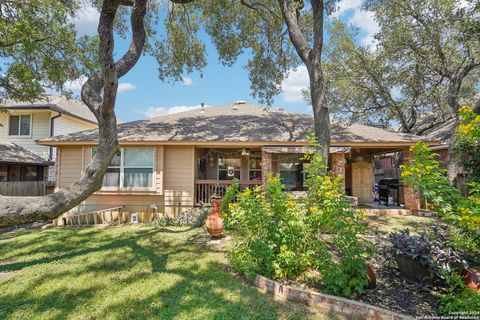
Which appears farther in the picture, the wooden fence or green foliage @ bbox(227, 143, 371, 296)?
the wooden fence

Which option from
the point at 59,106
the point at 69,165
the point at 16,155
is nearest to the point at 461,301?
the point at 69,165

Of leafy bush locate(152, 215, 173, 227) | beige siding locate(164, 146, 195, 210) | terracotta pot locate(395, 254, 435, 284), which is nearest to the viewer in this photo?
terracotta pot locate(395, 254, 435, 284)

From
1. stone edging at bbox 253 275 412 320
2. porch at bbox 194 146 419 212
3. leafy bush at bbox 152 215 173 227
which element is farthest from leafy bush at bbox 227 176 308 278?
porch at bbox 194 146 419 212

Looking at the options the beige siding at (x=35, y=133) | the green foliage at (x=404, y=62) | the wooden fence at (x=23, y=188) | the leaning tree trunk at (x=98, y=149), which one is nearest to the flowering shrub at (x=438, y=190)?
the leaning tree trunk at (x=98, y=149)

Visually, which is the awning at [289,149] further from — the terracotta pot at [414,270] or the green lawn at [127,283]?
the terracotta pot at [414,270]

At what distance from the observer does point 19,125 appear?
14633 millimetres

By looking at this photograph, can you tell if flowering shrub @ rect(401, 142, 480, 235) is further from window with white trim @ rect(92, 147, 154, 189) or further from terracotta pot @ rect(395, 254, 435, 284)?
window with white trim @ rect(92, 147, 154, 189)

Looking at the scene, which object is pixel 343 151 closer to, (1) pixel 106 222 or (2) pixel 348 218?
(2) pixel 348 218

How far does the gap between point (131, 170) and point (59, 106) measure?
11258mm

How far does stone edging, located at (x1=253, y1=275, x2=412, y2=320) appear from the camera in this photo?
3244 millimetres

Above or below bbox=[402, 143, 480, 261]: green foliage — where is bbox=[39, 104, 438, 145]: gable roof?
above

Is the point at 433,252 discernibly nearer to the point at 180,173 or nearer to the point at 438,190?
the point at 438,190

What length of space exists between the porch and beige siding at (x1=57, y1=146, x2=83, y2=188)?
4.80m

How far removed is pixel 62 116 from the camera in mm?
14992
